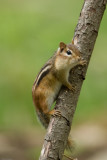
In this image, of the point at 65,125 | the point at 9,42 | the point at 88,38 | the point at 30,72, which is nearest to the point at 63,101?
the point at 65,125

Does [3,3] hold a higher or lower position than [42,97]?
higher

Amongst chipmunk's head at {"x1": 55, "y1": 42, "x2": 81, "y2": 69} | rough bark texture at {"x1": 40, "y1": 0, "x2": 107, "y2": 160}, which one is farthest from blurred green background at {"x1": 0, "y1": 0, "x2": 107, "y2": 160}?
rough bark texture at {"x1": 40, "y1": 0, "x2": 107, "y2": 160}

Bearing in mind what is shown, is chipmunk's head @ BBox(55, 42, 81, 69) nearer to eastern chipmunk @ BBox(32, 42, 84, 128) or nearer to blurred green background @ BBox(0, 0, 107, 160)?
eastern chipmunk @ BBox(32, 42, 84, 128)

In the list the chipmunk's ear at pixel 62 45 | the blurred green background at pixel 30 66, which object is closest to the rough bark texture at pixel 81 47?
the chipmunk's ear at pixel 62 45

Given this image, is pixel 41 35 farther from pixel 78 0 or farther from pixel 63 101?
pixel 63 101

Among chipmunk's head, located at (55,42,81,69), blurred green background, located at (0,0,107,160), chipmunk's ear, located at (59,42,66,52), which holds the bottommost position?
chipmunk's head, located at (55,42,81,69)

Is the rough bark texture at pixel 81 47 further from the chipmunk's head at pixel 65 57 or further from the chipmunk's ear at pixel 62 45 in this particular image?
the chipmunk's ear at pixel 62 45
